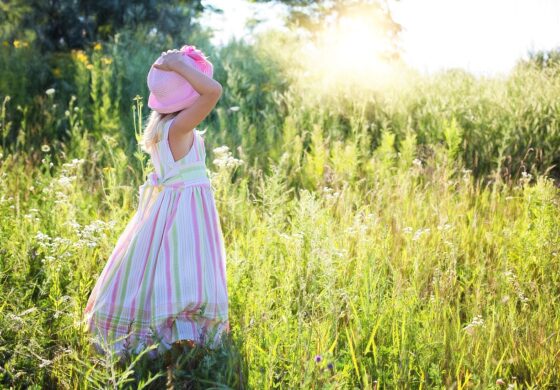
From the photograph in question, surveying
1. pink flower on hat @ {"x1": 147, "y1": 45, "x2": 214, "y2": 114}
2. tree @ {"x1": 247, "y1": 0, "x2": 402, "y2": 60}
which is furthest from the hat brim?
tree @ {"x1": 247, "y1": 0, "x2": 402, "y2": 60}

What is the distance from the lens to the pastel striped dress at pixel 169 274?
8.10 ft

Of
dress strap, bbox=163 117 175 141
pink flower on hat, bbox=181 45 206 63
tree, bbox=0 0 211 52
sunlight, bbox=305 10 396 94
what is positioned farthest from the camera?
tree, bbox=0 0 211 52

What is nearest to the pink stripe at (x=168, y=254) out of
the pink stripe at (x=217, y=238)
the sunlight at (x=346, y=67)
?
the pink stripe at (x=217, y=238)

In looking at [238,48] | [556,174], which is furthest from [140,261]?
[238,48]

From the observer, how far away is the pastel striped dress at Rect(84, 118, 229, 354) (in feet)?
8.10

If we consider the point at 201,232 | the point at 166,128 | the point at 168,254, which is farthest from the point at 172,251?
the point at 166,128

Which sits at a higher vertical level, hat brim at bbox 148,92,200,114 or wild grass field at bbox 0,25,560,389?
hat brim at bbox 148,92,200,114

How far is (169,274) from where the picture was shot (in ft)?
8.15

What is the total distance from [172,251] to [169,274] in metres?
0.10

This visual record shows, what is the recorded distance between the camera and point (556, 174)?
556 cm

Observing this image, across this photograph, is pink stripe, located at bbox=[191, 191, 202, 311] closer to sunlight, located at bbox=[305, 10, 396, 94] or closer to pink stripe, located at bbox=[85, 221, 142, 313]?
pink stripe, located at bbox=[85, 221, 142, 313]

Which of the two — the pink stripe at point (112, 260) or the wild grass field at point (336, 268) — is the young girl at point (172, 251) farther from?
the wild grass field at point (336, 268)

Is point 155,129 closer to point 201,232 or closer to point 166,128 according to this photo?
point 166,128

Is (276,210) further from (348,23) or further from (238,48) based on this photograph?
(348,23)
